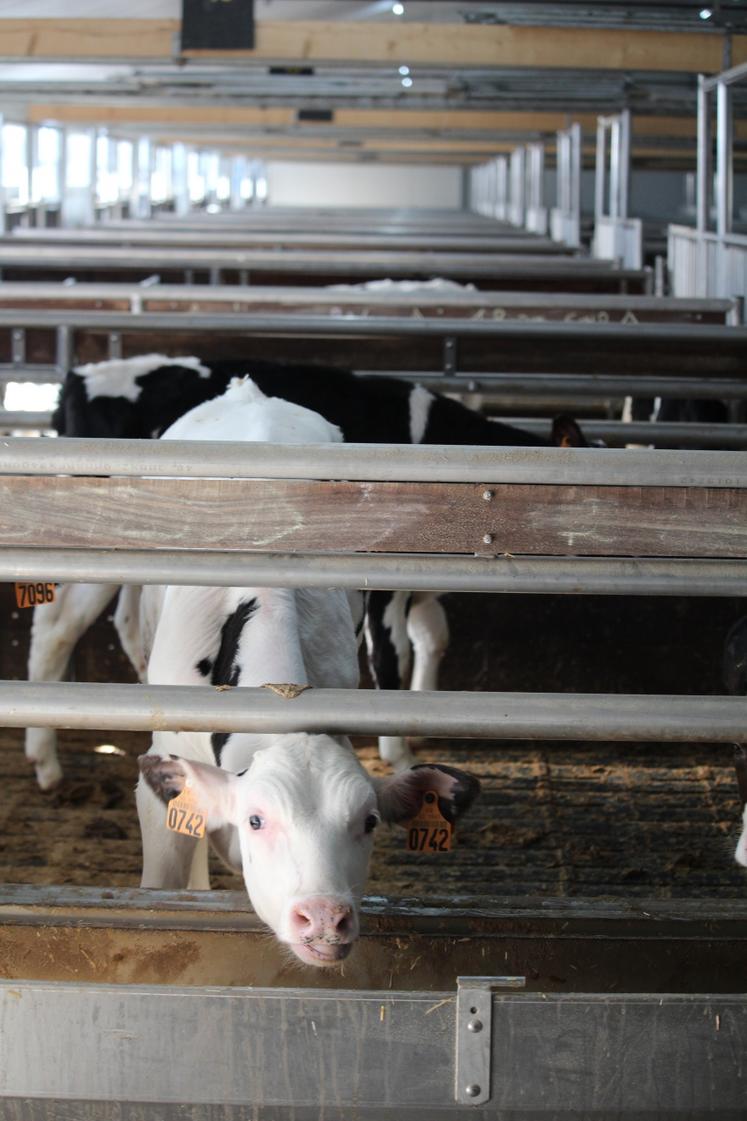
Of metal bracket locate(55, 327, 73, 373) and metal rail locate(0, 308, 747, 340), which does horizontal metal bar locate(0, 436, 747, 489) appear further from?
metal bracket locate(55, 327, 73, 373)

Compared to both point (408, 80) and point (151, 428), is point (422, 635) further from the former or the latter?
point (408, 80)

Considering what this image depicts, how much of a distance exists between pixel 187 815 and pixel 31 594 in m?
0.74

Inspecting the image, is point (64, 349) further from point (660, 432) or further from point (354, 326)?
point (660, 432)

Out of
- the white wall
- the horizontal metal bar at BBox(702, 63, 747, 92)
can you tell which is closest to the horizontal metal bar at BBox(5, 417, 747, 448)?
the horizontal metal bar at BBox(702, 63, 747, 92)

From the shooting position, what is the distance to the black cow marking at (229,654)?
2.60 meters

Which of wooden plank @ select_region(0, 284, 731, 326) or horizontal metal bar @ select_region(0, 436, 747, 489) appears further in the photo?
wooden plank @ select_region(0, 284, 731, 326)

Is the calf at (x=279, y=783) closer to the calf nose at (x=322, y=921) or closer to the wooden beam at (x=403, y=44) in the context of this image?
the calf nose at (x=322, y=921)

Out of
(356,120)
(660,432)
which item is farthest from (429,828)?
(356,120)

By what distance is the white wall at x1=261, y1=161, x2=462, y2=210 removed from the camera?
36.3 metres

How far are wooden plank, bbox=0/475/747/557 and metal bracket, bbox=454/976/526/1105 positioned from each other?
598mm

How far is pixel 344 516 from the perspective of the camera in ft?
6.65

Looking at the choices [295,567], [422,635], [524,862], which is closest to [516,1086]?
[295,567]

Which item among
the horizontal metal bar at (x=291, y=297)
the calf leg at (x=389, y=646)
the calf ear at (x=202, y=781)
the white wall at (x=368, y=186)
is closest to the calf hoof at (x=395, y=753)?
the calf leg at (x=389, y=646)

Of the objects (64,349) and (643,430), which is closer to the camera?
(643,430)
